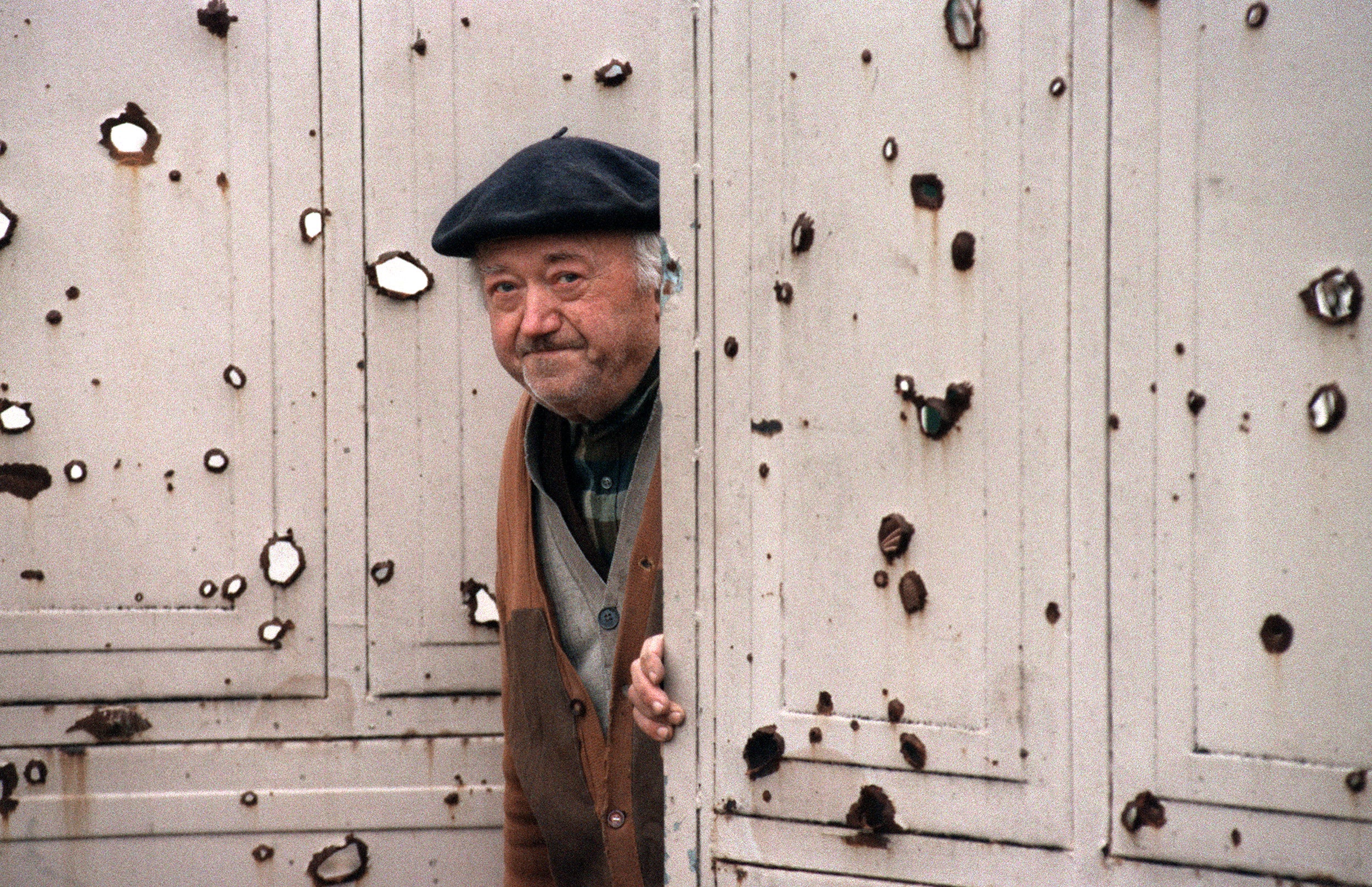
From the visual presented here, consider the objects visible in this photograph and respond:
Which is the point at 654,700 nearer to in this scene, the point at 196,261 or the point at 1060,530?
the point at 1060,530

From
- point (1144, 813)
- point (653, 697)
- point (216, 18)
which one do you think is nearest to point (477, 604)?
point (653, 697)

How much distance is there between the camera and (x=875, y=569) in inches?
43.6

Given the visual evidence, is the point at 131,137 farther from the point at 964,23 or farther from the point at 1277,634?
the point at 1277,634

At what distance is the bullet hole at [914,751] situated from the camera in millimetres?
1089

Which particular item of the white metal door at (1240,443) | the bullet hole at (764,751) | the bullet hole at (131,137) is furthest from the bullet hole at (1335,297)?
the bullet hole at (131,137)

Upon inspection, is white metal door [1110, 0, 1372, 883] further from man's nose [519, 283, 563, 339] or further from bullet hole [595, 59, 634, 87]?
bullet hole [595, 59, 634, 87]

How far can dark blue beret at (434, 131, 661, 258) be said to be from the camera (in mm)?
1606

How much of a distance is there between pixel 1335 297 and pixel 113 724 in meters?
1.98

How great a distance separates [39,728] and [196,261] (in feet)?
2.89

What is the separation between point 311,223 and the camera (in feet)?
6.30

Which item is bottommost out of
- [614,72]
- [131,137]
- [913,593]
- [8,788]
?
[8,788]

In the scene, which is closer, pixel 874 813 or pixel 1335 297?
pixel 1335 297

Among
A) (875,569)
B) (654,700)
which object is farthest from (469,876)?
(875,569)

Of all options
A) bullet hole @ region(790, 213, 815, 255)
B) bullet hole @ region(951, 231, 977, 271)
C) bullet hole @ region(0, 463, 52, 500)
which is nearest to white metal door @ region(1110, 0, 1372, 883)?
bullet hole @ region(951, 231, 977, 271)
